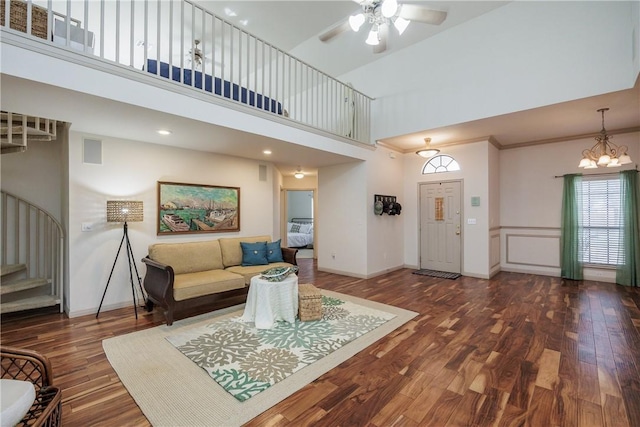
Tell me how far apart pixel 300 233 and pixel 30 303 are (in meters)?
7.59

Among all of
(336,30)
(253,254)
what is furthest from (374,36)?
(253,254)

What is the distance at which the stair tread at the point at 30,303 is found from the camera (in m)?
3.42

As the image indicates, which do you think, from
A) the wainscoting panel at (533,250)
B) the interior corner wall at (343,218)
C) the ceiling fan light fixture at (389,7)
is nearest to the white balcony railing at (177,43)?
the interior corner wall at (343,218)

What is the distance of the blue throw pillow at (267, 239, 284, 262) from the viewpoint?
480 centimetres

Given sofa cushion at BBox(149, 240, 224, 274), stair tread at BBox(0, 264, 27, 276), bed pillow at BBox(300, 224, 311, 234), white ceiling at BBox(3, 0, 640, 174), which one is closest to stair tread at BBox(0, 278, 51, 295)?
stair tread at BBox(0, 264, 27, 276)

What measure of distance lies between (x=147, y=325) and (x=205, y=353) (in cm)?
124

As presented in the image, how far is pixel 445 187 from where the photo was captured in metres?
6.25

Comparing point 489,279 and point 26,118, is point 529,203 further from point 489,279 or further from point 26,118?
point 26,118

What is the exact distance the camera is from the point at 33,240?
Answer: 3926 mm

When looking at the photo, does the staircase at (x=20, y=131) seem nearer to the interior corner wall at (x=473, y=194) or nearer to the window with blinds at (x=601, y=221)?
the interior corner wall at (x=473, y=194)

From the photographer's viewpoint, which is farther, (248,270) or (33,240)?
(248,270)

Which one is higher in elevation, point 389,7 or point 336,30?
point 336,30

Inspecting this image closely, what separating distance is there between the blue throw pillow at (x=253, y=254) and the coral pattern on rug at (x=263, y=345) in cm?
116

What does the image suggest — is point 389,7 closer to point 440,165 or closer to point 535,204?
point 440,165
